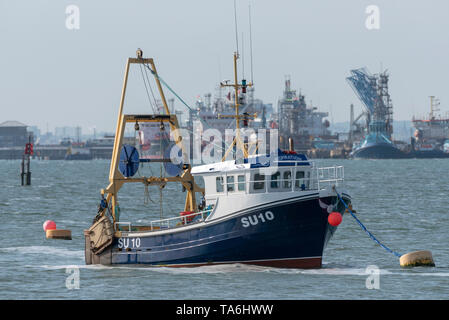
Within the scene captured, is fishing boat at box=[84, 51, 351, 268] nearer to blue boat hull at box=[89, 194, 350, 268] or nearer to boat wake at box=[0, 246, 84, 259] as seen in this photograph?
blue boat hull at box=[89, 194, 350, 268]

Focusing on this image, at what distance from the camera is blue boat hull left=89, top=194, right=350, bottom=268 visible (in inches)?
1399

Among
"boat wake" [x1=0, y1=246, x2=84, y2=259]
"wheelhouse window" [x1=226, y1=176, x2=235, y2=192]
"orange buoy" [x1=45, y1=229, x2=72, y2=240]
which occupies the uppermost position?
"wheelhouse window" [x1=226, y1=176, x2=235, y2=192]

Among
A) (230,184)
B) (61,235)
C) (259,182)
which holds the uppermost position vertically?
(259,182)

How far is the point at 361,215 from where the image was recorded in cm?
6944

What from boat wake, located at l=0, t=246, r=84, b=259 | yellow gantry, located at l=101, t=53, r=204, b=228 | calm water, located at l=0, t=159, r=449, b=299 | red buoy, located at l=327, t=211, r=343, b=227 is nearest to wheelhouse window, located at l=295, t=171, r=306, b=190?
red buoy, located at l=327, t=211, r=343, b=227

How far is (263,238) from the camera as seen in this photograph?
3581cm

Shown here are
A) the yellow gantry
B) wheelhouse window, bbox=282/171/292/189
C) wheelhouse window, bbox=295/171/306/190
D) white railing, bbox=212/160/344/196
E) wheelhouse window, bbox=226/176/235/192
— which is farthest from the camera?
the yellow gantry

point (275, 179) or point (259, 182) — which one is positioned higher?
point (275, 179)

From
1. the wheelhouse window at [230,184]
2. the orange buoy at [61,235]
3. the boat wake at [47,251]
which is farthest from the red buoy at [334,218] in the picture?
the orange buoy at [61,235]

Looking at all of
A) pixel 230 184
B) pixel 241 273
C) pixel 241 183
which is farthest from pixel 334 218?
pixel 230 184

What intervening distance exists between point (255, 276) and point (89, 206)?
4925cm

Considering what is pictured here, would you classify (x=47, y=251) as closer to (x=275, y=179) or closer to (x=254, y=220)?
(x=254, y=220)
